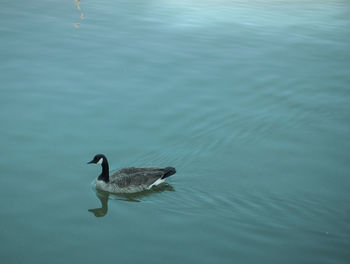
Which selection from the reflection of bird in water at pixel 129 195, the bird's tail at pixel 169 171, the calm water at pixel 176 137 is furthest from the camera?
the bird's tail at pixel 169 171

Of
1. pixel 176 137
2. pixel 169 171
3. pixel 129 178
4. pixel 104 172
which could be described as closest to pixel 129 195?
pixel 129 178

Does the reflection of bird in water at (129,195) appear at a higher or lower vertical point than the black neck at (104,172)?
lower

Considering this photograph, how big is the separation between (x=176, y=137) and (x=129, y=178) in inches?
91.4

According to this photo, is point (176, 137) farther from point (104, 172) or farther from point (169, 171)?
point (104, 172)

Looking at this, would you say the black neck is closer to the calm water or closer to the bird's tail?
the calm water

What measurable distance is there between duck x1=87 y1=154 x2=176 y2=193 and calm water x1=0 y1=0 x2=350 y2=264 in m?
0.26

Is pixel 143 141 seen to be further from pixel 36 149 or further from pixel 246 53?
pixel 246 53

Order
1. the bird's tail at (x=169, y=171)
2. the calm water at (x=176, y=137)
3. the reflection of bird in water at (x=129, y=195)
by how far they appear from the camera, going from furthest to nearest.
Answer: the bird's tail at (x=169, y=171)
the reflection of bird in water at (x=129, y=195)
the calm water at (x=176, y=137)

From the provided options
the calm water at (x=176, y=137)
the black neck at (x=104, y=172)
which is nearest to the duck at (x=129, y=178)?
the black neck at (x=104, y=172)

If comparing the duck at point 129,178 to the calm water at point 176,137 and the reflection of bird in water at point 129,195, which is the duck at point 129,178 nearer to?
the reflection of bird in water at point 129,195

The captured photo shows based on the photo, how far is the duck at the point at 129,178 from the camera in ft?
33.1

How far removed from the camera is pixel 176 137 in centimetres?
1195

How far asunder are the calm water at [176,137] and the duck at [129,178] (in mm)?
262

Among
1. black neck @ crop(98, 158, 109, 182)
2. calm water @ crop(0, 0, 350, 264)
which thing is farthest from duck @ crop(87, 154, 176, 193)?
calm water @ crop(0, 0, 350, 264)
